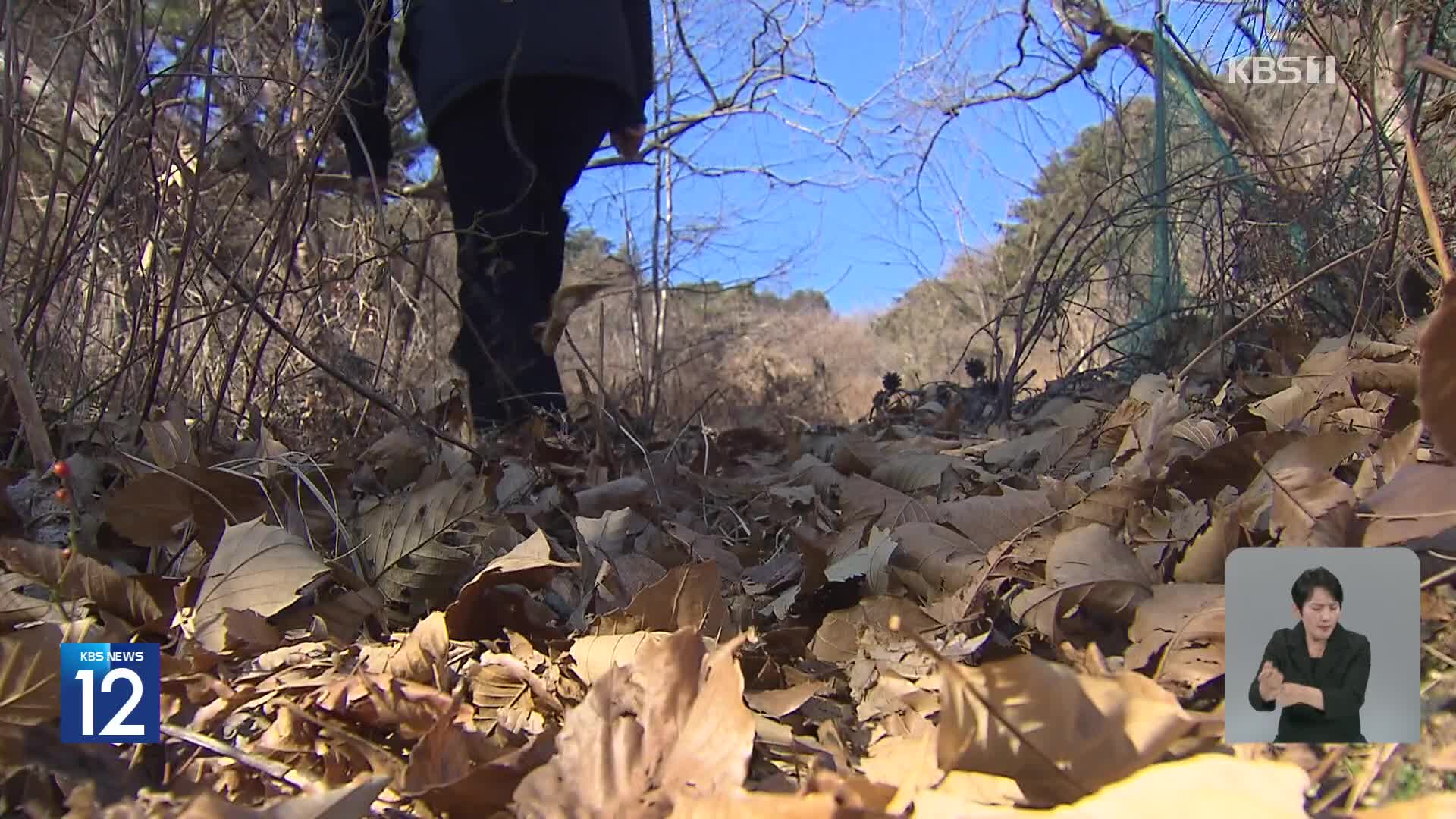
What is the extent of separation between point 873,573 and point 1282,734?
434mm

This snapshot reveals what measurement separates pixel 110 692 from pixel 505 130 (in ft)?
4.92

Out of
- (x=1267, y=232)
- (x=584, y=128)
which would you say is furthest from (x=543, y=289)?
(x=1267, y=232)

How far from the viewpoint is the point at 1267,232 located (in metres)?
2.25

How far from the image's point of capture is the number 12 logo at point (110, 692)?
2.29 ft

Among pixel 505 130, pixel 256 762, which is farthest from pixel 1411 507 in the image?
pixel 505 130

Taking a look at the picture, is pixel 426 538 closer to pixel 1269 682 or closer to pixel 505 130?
pixel 1269 682

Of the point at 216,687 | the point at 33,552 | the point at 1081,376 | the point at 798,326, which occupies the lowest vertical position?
the point at 216,687

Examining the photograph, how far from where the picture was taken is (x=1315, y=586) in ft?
1.80

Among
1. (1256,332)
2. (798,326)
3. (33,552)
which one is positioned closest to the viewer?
(33,552)

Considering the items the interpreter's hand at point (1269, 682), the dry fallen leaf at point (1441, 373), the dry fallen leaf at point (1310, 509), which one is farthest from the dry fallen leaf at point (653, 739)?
the dry fallen leaf at point (1441, 373)

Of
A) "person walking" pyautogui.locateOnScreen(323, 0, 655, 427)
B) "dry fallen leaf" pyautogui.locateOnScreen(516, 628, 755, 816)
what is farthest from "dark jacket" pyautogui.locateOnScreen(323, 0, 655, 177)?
"dry fallen leaf" pyautogui.locateOnScreen(516, 628, 755, 816)

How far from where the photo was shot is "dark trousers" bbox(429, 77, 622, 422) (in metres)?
2.03

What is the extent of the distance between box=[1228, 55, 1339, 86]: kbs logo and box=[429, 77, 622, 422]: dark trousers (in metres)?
1.50

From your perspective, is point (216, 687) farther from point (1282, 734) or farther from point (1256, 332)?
point (1256, 332)
